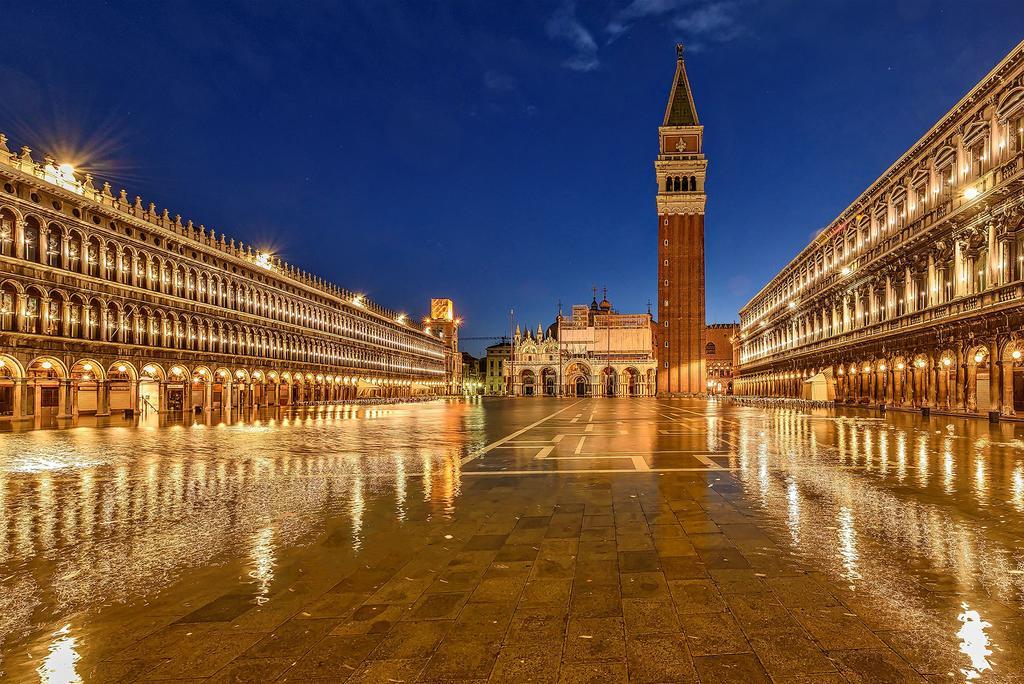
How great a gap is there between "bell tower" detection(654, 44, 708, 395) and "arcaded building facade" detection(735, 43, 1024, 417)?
47682 mm

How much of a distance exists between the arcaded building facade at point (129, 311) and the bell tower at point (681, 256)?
61449 mm

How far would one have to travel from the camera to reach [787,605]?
474 cm

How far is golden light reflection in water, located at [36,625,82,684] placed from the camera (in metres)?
3.78

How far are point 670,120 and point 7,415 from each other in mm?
103027

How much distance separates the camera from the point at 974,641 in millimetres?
4082

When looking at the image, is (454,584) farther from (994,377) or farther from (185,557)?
(994,377)

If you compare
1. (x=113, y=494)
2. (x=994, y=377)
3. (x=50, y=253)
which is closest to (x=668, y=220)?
(x=994, y=377)

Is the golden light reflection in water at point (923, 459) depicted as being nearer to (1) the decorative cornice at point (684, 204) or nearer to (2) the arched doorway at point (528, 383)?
(1) the decorative cornice at point (684, 204)

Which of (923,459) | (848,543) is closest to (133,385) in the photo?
(923,459)

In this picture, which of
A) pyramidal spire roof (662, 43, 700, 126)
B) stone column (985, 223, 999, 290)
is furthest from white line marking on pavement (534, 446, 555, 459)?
pyramidal spire roof (662, 43, 700, 126)

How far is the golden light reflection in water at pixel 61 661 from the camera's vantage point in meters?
3.78

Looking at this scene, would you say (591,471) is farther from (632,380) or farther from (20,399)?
(632,380)

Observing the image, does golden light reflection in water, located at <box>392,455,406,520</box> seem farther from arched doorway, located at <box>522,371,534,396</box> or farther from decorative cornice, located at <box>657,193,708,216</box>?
Result: arched doorway, located at <box>522,371,534,396</box>

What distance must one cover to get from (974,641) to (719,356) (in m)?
140
